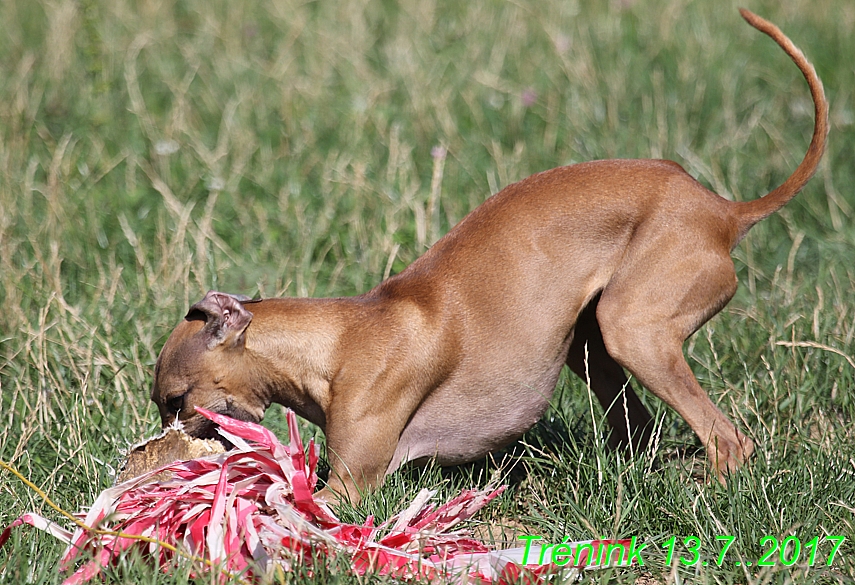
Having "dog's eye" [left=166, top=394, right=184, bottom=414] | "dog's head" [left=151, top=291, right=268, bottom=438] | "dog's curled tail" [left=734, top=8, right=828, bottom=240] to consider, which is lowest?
"dog's eye" [left=166, top=394, right=184, bottom=414]

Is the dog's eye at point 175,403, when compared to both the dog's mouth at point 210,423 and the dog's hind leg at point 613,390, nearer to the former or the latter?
the dog's mouth at point 210,423

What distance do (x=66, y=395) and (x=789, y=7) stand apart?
6.63 meters

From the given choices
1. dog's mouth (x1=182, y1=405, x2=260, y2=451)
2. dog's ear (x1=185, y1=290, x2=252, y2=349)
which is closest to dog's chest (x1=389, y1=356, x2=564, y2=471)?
dog's mouth (x1=182, y1=405, x2=260, y2=451)

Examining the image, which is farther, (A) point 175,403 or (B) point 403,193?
(B) point 403,193

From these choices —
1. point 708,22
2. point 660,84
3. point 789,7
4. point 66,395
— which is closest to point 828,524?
point 66,395

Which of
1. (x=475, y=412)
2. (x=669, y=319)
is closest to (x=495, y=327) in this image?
(x=475, y=412)

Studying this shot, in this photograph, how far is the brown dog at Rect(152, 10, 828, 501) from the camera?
337cm

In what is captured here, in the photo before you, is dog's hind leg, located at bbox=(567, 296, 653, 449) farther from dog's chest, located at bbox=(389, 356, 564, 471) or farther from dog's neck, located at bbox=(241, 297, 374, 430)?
dog's neck, located at bbox=(241, 297, 374, 430)

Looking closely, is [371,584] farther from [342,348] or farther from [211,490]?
[342,348]

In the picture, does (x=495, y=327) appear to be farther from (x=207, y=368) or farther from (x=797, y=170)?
(x=797, y=170)

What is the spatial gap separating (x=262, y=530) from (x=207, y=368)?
0.67 meters

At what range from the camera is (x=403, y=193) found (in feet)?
18.7

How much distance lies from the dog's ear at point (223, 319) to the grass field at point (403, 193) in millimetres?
701

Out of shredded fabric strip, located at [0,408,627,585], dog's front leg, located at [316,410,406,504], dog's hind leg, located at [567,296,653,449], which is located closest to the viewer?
shredded fabric strip, located at [0,408,627,585]
